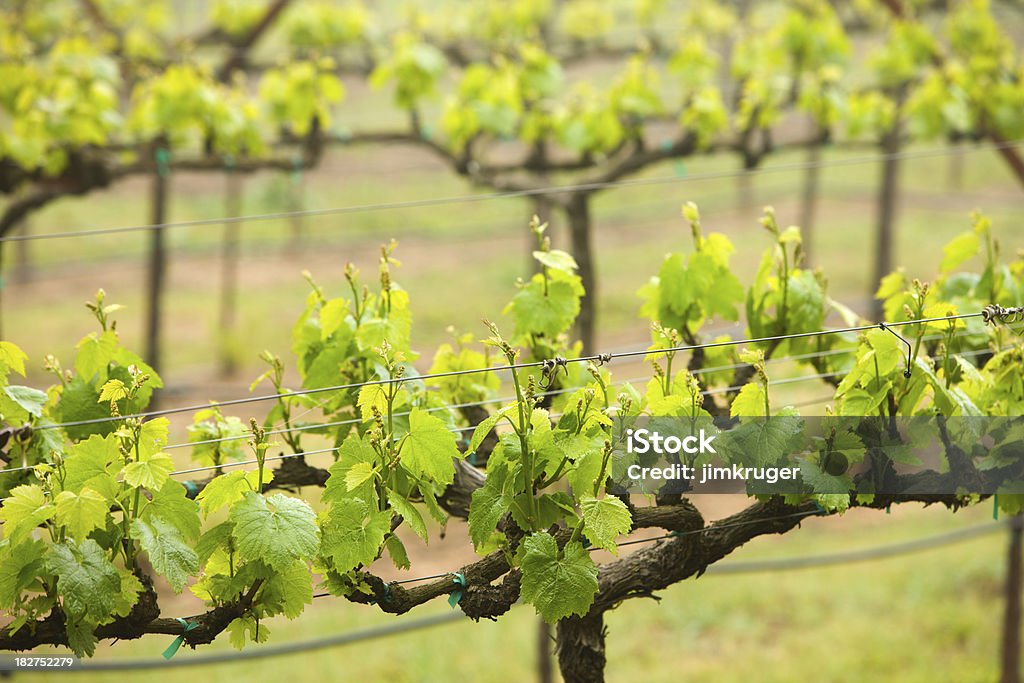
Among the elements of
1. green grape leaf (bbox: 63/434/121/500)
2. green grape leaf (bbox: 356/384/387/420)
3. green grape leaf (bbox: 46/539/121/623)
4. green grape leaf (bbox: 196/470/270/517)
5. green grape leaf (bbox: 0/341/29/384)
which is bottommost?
green grape leaf (bbox: 46/539/121/623)

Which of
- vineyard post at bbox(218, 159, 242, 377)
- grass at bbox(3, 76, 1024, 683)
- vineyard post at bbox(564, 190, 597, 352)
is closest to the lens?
vineyard post at bbox(564, 190, 597, 352)

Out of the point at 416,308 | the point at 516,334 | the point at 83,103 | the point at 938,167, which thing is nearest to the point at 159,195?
the point at 83,103

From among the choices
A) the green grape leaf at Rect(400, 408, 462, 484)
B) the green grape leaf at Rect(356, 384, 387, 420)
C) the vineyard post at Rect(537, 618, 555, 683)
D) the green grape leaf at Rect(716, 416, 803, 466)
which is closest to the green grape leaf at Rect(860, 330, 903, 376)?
the green grape leaf at Rect(716, 416, 803, 466)

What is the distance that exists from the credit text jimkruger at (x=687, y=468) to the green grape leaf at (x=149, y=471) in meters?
0.79

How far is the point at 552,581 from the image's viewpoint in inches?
69.4

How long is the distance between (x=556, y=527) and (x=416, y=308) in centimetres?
631

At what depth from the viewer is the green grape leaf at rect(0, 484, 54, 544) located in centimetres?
160

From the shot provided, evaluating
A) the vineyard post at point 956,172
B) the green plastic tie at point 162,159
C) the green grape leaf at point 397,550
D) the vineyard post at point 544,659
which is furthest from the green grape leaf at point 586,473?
the vineyard post at point 956,172

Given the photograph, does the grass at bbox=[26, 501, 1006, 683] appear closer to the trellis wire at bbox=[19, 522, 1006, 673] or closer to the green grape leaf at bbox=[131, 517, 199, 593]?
the trellis wire at bbox=[19, 522, 1006, 673]

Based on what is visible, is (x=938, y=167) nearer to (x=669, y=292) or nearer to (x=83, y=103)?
(x=83, y=103)

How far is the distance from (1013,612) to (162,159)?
405cm

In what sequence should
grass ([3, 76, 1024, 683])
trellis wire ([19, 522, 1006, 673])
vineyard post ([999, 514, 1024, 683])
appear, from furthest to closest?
grass ([3, 76, 1024, 683]) < vineyard post ([999, 514, 1024, 683]) < trellis wire ([19, 522, 1006, 673])

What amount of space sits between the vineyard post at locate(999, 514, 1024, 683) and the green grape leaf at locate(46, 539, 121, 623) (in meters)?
3.61

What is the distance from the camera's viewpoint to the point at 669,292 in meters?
2.36
